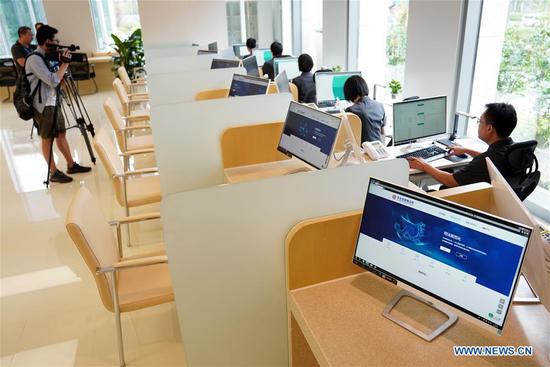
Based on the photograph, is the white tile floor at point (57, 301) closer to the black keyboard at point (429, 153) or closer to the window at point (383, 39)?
the black keyboard at point (429, 153)

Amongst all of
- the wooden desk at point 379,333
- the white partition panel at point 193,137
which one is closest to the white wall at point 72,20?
the white partition panel at point 193,137

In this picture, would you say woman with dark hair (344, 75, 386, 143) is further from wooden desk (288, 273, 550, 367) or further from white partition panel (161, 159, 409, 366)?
wooden desk (288, 273, 550, 367)

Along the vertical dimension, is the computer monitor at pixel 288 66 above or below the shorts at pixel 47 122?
above

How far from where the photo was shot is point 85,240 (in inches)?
63.4

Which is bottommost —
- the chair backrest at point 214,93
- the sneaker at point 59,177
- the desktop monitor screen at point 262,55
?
the sneaker at point 59,177

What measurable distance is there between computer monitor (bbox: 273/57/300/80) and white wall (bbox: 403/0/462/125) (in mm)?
1615

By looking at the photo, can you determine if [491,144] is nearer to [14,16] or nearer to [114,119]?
[114,119]

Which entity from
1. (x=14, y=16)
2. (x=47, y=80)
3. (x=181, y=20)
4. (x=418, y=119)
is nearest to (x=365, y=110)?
(x=418, y=119)

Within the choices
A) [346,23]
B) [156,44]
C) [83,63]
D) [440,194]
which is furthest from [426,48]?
[83,63]

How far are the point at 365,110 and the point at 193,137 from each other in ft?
4.57

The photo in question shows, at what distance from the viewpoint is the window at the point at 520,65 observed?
10.4 feet

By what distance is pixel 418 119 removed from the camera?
310cm

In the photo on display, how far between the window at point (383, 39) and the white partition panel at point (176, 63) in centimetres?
218

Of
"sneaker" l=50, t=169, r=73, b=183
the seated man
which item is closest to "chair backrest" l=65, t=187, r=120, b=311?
the seated man
